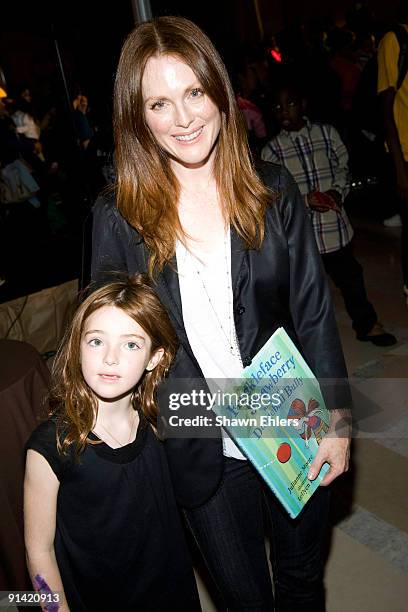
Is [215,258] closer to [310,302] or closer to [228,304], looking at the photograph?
[228,304]

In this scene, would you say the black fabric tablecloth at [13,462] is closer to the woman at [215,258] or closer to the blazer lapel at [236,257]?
the woman at [215,258]

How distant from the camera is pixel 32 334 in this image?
396cm

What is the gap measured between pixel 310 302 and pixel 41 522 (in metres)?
0.79

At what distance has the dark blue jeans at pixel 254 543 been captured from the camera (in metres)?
1.48

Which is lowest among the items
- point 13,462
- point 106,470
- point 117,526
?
point 13,462

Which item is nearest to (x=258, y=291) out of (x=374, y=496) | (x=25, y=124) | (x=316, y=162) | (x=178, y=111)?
(x=178, y=111)

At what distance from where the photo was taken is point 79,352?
1417 millimetres

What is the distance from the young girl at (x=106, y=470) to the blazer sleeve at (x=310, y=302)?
1.08 ft

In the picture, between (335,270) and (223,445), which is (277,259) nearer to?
(223,445)

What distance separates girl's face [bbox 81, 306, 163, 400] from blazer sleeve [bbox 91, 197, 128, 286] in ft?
0.31

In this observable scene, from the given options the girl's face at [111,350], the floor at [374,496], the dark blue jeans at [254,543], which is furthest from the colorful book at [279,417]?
the floor at [374,496]

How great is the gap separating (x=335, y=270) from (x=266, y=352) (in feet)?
7.68

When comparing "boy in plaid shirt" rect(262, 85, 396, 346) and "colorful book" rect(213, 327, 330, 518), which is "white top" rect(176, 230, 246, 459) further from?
"boy in plaid shirt" rect(262, 85, 396, 346)

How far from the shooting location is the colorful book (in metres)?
1.34
